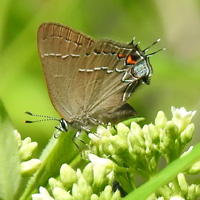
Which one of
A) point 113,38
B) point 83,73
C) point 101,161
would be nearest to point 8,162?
point 101,161

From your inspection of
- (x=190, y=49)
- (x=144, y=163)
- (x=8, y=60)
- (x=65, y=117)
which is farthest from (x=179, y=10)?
(x=144, y=163)

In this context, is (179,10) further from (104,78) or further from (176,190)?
(176,190)

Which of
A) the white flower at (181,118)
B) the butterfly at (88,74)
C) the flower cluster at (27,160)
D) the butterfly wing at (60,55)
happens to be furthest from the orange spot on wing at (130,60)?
the flower cluster at (27,160)

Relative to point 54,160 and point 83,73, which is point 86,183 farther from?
point 83,73

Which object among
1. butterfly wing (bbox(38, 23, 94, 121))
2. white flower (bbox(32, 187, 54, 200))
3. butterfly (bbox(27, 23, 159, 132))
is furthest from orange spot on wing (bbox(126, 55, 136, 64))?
white flower (bbox(32, 187, 54, 200))

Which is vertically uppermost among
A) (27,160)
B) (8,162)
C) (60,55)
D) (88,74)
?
(60,55)

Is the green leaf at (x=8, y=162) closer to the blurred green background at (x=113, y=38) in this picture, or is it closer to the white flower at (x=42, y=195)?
the white flower at (x=42, y=195)

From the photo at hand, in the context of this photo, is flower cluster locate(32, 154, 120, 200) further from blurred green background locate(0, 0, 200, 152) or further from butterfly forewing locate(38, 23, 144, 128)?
blurred green background locate(0, 0, 200, 152)
